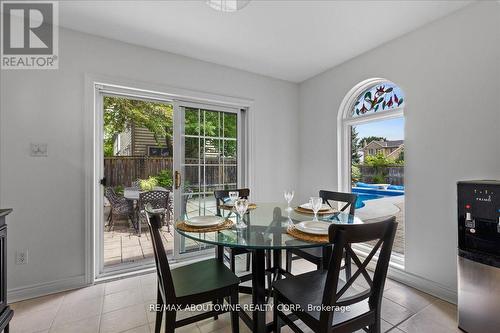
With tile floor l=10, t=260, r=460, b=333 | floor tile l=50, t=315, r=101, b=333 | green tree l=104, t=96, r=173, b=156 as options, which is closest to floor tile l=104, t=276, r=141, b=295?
tile floor l=10, t=260, r=460, b=333

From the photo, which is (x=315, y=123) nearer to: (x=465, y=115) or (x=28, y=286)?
(x=465, y=115)

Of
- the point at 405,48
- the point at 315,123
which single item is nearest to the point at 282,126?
the point at 315,123

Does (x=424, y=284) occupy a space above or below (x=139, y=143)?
below

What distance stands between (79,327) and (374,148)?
132 inches

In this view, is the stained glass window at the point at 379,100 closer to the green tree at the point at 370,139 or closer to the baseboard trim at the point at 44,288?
the green tree at the point at 370,139

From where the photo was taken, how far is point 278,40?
2564 mm

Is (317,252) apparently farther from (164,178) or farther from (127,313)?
(164,178)

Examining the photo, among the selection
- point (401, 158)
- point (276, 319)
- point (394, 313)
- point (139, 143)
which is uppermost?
point (139, 143)

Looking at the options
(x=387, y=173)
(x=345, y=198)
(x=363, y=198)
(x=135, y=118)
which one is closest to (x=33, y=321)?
(x=345, y=198)

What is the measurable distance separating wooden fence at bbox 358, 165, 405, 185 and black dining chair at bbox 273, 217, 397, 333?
5.63ft

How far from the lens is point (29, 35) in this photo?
219 centimetres

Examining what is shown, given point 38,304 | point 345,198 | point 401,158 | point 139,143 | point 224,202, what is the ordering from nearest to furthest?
1. point 38,304
2. point 345,198
3. point 224,202
4. point 401,158
5. point 139,143

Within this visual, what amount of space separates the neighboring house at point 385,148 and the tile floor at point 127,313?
4.59 ft

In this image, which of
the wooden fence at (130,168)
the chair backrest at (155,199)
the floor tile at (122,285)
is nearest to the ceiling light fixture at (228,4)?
the floor tile at (122,285)
